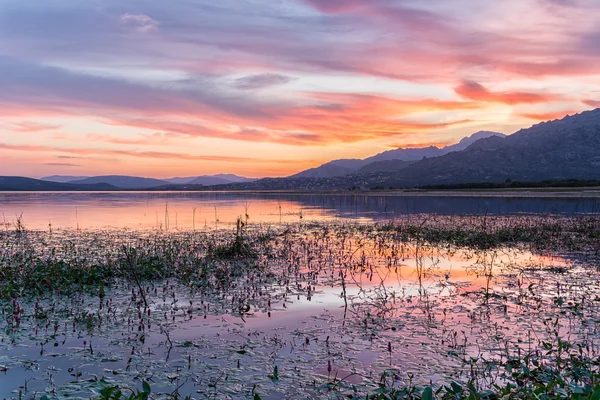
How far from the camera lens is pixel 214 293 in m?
15.2

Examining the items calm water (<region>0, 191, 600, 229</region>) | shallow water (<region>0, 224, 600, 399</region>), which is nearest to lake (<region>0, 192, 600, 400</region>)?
shallow water (<region>0, 224, 600, 399</region>)

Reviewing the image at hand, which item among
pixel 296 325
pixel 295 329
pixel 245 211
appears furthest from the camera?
pixel 245 211

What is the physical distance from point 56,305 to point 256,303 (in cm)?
653

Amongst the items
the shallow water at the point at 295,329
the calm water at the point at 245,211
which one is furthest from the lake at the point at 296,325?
the calm water at the point at 245,211

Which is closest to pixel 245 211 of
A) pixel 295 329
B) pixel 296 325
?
pixel 296 325

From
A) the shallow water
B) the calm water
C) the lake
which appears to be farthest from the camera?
the calm water

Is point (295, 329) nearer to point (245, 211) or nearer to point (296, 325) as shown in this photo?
point (296, 325)

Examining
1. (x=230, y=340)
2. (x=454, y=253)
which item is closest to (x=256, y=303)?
(x=230, y=340)

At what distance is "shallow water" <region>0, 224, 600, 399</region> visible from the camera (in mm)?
8484

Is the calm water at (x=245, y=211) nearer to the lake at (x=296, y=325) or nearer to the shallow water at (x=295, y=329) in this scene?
the lake at (x=296, y=325)

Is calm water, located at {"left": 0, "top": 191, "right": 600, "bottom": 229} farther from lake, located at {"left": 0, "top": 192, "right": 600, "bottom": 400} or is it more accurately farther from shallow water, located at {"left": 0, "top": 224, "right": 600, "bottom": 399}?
shallow water, located at {"left": 0, "top": 224, "right": 600, "bottom": 399}

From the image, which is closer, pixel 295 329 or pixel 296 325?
pixel 295 329

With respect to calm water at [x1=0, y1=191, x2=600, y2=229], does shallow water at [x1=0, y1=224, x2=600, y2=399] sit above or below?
below

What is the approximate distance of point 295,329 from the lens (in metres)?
11.4
